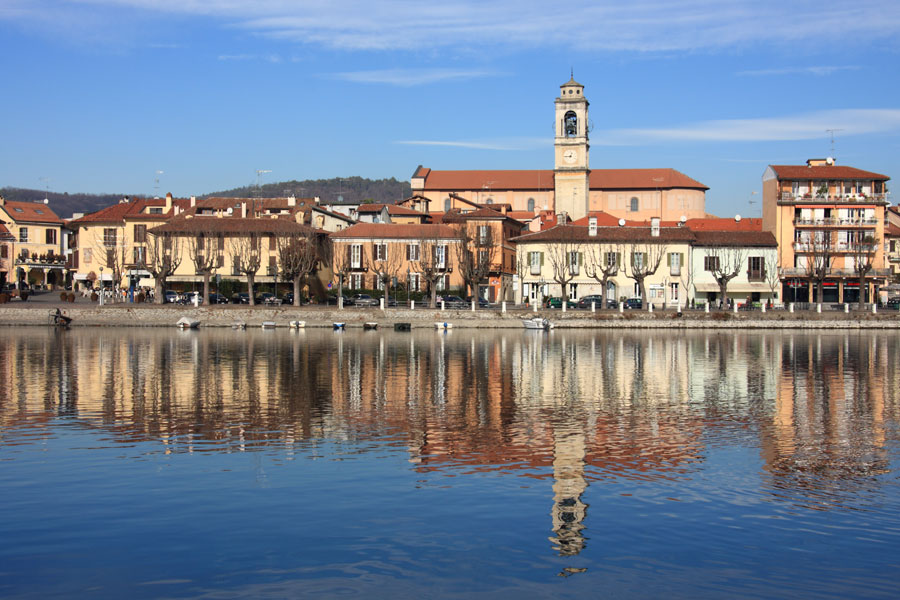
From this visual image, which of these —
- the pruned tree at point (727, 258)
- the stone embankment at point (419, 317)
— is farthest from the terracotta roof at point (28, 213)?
the pruned tree at point (727, 258)

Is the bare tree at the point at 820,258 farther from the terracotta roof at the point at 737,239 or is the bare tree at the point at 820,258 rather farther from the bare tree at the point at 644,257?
the bare tree at the point at 644,257

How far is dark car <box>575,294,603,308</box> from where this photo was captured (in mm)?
69625

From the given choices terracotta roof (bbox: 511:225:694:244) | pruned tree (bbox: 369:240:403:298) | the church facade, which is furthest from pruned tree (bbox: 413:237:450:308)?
the church facade

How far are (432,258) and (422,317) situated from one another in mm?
12706

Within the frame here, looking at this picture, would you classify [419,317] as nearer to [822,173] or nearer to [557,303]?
[557,303]

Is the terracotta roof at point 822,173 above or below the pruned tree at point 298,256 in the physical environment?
above

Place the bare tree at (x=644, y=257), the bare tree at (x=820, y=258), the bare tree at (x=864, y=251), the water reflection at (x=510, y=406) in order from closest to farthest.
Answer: the water reflection at (x=510, y=406) < the bare tree at (x=820, y=258) < the bare tree at (x=644, y=257) < the bare tree at (x=864, y=251)

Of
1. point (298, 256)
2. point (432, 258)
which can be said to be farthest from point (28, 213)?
point (432, 258)

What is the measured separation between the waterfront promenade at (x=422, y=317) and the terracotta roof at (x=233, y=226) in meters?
11.7

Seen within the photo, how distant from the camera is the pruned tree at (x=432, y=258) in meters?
73.2

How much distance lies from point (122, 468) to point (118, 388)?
12.6 meters

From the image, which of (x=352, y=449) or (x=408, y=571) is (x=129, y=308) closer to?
(x=352, y=449)

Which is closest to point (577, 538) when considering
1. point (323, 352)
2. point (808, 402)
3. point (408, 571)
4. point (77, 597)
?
point (408, 571)

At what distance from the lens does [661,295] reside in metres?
75.7
